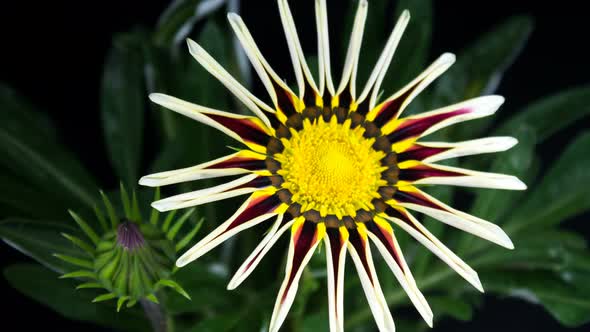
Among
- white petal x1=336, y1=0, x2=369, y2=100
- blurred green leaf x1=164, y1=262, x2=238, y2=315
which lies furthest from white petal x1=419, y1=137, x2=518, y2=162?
blurred green leaf x1=164, y1=262, x2=238, y2=315

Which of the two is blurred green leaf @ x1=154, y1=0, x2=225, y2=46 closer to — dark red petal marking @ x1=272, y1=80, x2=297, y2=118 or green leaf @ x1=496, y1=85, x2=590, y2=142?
dark red petal marking @ x1=272, y1=80, x2=297, y2=118

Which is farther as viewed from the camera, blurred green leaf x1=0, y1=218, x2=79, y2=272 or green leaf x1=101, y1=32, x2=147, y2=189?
green leaf x1=101, y1=32, x2=147, y2=189

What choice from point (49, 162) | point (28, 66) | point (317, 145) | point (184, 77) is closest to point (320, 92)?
point (317, 145)

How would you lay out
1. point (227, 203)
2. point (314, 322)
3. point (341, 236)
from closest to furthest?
point (341, 236) < point (314, 322) < point (227, 203)

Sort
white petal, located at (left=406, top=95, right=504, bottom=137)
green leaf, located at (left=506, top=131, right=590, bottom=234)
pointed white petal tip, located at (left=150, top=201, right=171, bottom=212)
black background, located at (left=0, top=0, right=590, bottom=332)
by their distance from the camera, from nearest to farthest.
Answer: pointed white petal tip, located at (left=150, top=201, right=171, bottom=212), white petal, located at (left=406, top=95, right=504, bottom=137), green leaf, located at (left=506, top=131, right=590, bottom=234), black background, located at (left=0, top=0, right=590, bottom=332)

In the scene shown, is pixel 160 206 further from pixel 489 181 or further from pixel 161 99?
pixel 489 181

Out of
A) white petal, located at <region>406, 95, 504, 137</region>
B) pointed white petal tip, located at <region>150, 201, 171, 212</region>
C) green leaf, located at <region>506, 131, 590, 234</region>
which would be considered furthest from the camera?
green leaf, located at <region>506, 131, 590, 234</region>

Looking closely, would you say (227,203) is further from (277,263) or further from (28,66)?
(28,66)
